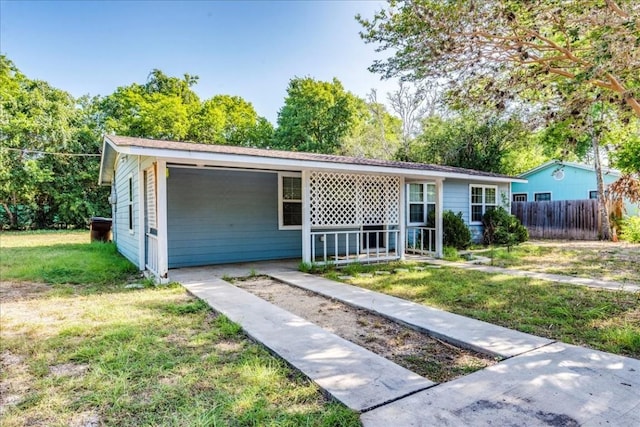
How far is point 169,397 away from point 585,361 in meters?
3.28

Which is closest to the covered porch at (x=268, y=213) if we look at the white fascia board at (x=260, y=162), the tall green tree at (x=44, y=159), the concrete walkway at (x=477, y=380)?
the white fascia board at (x=260, y=162)

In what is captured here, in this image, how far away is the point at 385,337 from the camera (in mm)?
3676

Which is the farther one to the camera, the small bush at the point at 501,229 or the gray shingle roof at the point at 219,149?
the small bush at the point at 501,229

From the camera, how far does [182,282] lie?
247 inches

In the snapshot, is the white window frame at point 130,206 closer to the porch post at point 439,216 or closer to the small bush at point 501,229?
the porch post at point 439,216

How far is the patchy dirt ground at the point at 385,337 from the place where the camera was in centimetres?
296

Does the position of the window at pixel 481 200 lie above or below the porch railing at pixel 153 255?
above

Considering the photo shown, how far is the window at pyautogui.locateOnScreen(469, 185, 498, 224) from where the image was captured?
12039 mm

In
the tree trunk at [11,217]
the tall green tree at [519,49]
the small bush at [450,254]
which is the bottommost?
the small bush at [450,254]

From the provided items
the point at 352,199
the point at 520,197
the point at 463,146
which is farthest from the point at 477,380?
the point at 520,197

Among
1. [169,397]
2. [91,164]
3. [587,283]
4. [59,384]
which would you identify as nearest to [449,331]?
[169,397]

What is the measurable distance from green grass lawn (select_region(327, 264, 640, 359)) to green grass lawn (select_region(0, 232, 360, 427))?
2.74 m

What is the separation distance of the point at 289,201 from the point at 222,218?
1.78 m

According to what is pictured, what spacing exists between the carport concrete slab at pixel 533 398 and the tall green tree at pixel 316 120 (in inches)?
824
